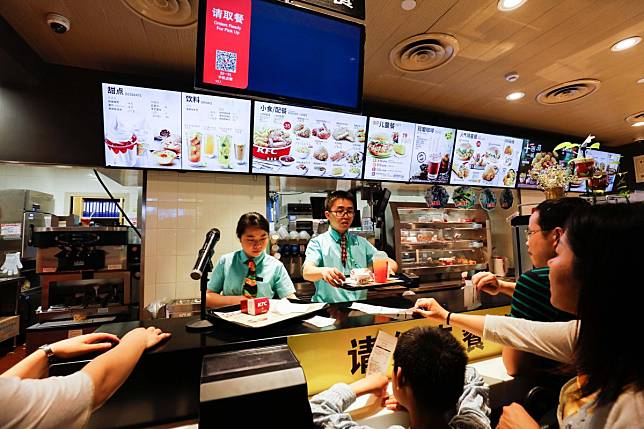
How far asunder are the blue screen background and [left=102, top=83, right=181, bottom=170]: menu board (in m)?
1.67

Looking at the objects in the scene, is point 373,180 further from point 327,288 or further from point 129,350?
point 129,350

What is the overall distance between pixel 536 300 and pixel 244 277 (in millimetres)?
2048

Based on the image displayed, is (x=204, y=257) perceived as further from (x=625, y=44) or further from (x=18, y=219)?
(x=18, y=219)

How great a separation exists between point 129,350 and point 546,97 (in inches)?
196

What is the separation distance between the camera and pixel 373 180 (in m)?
3.85

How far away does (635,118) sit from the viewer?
4.79m

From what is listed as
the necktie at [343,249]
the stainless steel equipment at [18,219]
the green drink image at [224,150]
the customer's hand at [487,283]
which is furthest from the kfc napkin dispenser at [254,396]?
the stainless steel equipment at [18,219]

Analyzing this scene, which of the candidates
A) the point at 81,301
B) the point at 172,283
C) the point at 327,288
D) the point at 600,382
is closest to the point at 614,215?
the point at 600,382

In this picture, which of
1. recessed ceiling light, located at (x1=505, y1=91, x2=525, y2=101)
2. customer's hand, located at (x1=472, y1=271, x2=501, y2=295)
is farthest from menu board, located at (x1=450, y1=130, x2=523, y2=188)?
customer's hand, located at (x1=472, y1=271, x2=501, y2=295)

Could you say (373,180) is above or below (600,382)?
above

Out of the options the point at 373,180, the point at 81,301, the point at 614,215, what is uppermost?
the point at 373,180

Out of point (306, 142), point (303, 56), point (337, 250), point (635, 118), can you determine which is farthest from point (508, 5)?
point (635, 118)

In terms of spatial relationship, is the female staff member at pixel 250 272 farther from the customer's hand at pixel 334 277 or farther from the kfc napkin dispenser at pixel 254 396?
the kfc napkin dispenser at pixel 254 396

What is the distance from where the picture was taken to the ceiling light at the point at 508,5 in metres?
2.24
